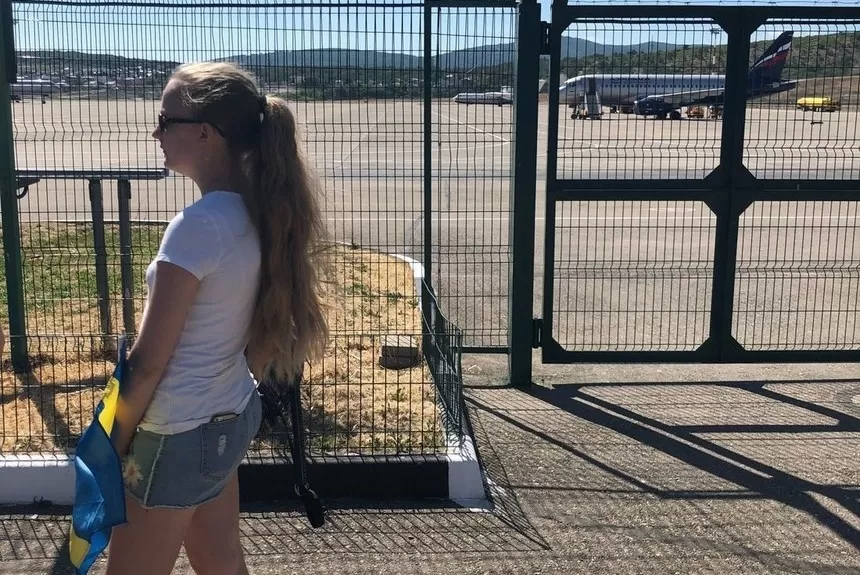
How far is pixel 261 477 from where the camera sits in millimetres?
4660

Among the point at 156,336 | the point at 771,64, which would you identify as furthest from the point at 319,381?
the point at 156,336

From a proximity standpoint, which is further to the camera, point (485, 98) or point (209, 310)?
point (485, 98)

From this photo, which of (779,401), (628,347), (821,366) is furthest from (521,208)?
(821,366)

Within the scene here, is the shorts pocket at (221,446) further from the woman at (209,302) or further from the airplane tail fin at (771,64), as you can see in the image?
the airplane tail fin at (771,64)

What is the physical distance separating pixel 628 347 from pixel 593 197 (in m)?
1.39

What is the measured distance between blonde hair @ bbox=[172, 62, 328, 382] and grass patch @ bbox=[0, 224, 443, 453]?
260 mm

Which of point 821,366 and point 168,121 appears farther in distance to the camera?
point 821,366

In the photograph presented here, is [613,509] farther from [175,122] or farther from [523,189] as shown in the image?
[175,122]

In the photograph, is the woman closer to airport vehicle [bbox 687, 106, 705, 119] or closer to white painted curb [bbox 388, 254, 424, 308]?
airport vehicle [bbox 687, 106, 705, 119]

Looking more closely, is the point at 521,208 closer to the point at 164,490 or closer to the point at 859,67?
the point at 859,67

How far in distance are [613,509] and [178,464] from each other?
2.65 meters

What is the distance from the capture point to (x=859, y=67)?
20.9 feet

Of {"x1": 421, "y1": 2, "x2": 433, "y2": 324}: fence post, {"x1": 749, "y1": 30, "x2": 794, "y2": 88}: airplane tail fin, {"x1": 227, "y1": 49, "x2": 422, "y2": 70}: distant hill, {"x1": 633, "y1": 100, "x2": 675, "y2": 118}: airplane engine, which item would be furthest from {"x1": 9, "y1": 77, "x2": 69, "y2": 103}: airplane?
{"x1": 749, "y1": 30, "x2": 794, "y2": 88}: airplane tail fin

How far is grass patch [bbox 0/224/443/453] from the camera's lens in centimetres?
516
